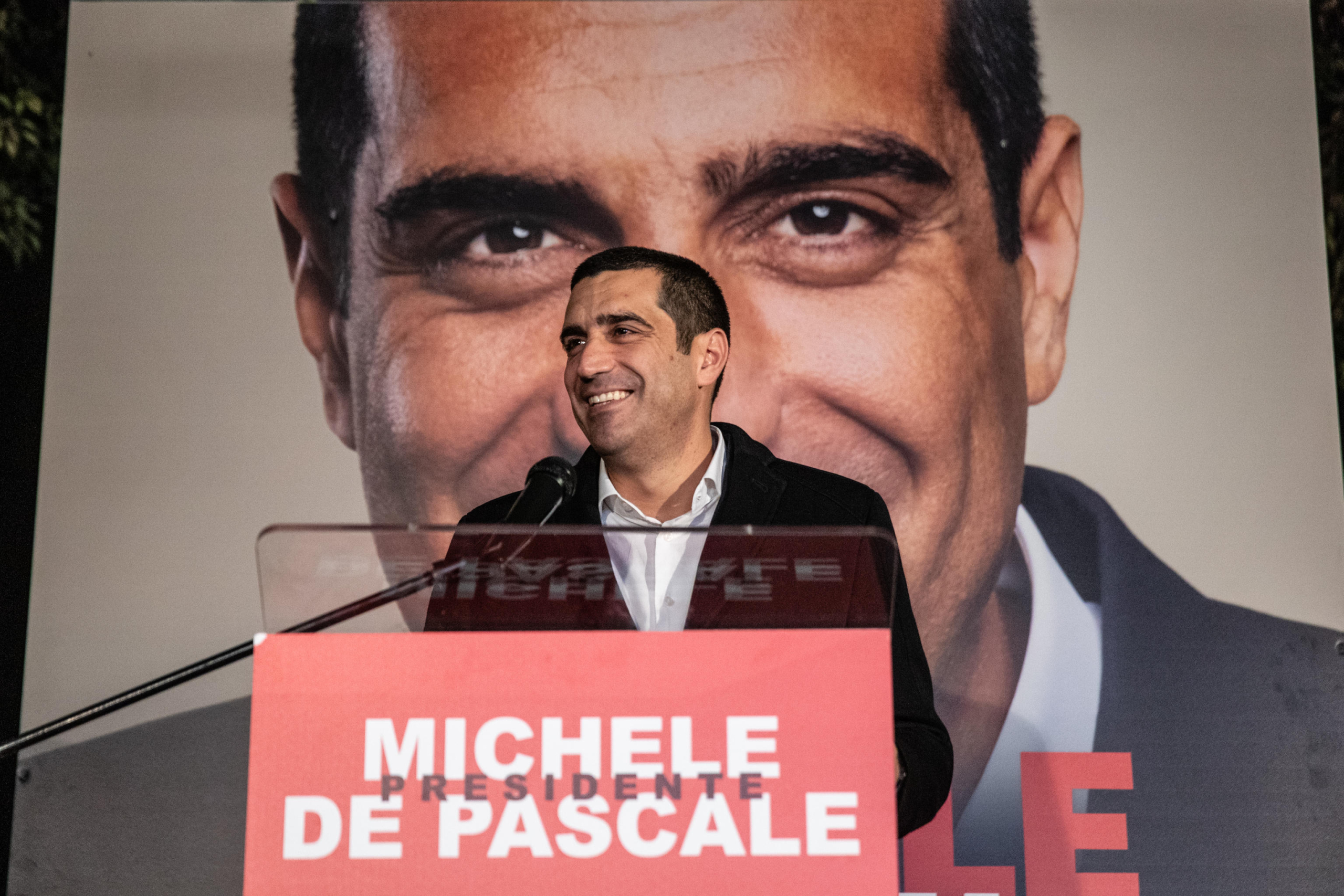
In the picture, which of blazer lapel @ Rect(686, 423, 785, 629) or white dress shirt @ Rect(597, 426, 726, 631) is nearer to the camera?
white dress shirt @ Rect(597, 426, 726, 631)

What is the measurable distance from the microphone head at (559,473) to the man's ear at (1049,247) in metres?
1.83

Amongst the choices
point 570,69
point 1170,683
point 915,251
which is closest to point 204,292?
point 570,69

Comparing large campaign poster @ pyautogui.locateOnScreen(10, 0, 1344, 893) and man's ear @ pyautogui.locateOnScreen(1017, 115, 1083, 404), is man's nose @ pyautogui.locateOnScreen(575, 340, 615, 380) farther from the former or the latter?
man's ear @ pyautogui.locateOnScreen(1017, 115, 1083, 404)

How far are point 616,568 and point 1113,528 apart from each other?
2117 mm

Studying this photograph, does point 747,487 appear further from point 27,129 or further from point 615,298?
point 27,129

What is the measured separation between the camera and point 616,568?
119 centimetres

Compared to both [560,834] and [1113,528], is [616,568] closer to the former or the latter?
[560,834]

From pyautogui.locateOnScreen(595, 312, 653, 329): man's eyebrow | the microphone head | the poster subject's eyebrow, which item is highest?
the poster subject's eyebrow

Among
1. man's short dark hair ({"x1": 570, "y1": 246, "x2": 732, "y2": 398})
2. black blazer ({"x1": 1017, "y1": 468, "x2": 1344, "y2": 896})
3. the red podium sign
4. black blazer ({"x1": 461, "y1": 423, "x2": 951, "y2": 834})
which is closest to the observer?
the red podium sign

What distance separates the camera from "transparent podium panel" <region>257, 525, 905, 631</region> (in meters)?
1.16

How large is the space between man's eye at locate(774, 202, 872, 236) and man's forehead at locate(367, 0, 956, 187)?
19cm

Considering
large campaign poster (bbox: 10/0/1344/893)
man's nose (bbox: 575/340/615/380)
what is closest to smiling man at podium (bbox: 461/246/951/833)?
man's nose (bbox: 575/340/615/380)

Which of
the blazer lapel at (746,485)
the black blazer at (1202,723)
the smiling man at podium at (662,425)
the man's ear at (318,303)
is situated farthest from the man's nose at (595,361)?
the black blazer at (1202,723)

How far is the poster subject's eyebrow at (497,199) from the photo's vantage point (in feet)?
10.0
